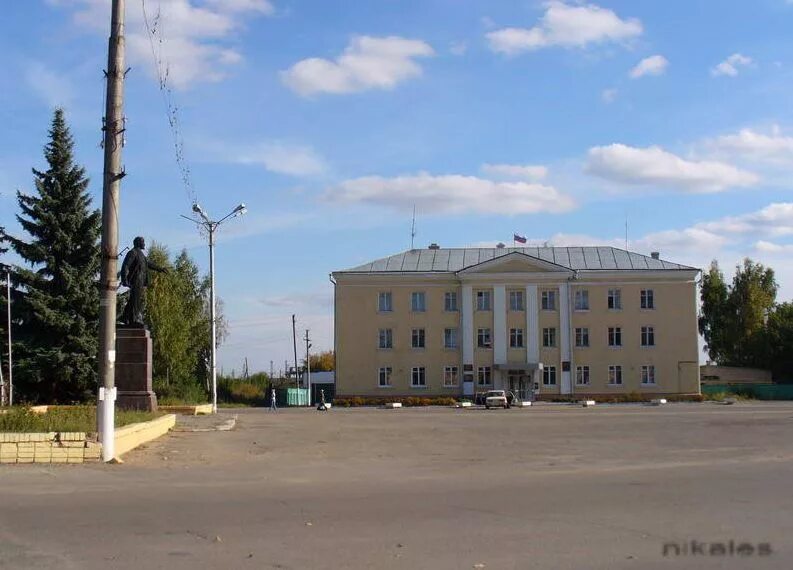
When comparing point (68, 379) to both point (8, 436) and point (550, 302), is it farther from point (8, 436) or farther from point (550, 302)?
point (550, 302)

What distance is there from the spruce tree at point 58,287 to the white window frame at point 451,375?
31.3m

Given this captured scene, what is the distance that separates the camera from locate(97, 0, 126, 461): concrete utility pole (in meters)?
16.8

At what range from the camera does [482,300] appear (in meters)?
69.5

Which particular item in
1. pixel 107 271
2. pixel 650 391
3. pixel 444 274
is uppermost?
pixel 444 274

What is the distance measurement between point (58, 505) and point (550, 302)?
60248 millimetres

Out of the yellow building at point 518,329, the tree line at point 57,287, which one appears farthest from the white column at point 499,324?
the tree line at point 57,287

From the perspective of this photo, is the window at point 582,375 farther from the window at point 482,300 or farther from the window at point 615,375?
the window at point 482,300

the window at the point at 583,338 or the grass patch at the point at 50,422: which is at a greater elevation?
the window at the point at 583,338

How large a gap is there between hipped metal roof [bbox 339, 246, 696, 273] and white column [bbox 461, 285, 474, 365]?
7.32 feet

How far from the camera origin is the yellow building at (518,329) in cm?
6844

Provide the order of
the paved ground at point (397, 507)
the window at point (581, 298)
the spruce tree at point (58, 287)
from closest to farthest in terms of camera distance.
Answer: the paved ground at point (397, 507)
the spruce tree at point (58, 287)
the window at point (581, 298)

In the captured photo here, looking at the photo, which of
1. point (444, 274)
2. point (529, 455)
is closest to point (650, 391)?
point (444, 274)

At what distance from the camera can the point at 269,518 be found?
32.9 feet

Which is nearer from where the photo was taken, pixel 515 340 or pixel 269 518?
pixel 269 518
